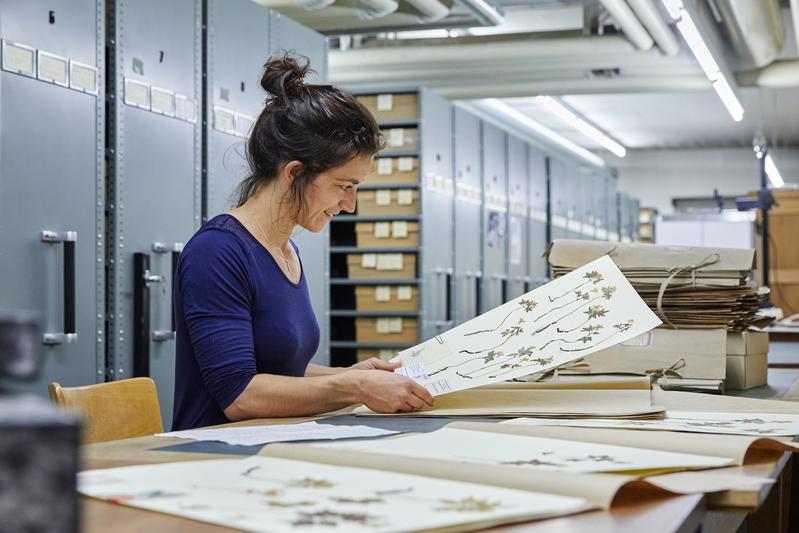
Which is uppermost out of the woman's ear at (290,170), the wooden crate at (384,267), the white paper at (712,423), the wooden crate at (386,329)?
the woman's ear at (290,170)

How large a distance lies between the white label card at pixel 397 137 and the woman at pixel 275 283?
4.77 m

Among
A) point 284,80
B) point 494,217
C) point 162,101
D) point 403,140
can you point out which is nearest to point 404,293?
point 403,140

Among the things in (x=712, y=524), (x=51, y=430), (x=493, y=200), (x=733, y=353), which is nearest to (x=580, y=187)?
(x=493, y=200)

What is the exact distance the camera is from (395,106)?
6762 mm

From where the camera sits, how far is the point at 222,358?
162 cm

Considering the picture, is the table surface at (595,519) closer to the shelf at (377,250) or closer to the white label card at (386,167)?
the shelf at (377,250)

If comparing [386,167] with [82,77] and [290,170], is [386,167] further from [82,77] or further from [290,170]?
[290,170]

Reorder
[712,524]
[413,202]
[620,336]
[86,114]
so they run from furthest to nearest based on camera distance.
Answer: [413,202], [86,114], [620,336], [712,524]

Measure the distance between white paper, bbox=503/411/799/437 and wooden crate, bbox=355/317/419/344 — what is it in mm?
5147

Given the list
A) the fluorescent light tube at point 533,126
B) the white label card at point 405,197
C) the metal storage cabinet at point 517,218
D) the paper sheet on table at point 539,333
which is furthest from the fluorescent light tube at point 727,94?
the paper sheet on table at point 539,333

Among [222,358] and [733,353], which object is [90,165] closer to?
[222,358]

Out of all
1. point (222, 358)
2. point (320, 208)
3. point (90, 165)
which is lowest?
point (222, 358)

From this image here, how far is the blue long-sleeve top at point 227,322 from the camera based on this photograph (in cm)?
163

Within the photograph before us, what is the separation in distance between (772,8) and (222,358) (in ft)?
22.2
